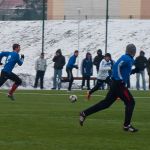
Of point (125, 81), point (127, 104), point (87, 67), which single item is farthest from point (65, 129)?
point (87, 67)

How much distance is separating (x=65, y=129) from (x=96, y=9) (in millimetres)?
49371

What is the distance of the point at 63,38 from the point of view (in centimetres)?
A: 5859

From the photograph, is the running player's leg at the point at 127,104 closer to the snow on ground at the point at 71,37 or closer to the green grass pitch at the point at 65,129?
the green grass pitch at the point at 65,129

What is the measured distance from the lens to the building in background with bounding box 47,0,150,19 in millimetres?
64188

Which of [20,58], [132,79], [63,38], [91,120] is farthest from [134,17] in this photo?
[91,120]

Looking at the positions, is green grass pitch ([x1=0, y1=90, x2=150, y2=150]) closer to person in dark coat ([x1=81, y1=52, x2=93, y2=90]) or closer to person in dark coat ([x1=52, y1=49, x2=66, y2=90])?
person in dark coat ([x1=81, y1=52, x2=93, y2=90])

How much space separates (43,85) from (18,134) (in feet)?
93.4

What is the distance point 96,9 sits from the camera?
219 ft

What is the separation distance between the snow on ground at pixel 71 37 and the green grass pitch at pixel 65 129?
28.3 meters

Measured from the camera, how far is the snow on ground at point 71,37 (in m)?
55.0

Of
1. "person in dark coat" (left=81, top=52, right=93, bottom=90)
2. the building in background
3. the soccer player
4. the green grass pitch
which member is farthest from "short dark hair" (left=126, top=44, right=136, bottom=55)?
the building in background

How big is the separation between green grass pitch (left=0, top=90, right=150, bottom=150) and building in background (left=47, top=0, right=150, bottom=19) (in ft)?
127

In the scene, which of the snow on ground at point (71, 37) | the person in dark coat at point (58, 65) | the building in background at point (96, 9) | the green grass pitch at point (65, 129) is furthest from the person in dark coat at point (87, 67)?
the building in background at point (96, 9)

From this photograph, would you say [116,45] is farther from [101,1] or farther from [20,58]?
[20,58]
